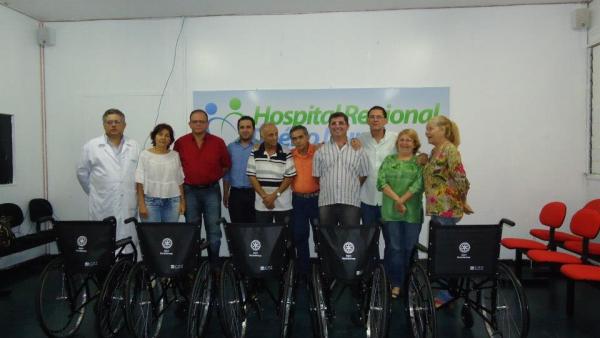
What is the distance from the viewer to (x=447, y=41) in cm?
434

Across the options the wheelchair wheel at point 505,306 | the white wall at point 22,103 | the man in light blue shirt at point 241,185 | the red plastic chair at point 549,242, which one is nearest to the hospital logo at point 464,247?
the wheelchair wheel at point 505,306

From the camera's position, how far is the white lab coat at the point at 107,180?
3.28 metres

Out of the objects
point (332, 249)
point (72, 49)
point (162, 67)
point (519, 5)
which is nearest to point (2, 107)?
point (72, 49)

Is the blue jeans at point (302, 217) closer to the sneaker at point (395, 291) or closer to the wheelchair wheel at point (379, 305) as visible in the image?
the sneaker at point (395, 291)

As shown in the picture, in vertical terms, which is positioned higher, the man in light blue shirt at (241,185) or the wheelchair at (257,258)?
the man in light blue shirt at (241,185)

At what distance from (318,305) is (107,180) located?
217cm

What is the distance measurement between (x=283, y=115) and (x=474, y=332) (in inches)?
113

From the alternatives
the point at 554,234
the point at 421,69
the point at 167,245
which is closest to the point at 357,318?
the point at 167,245

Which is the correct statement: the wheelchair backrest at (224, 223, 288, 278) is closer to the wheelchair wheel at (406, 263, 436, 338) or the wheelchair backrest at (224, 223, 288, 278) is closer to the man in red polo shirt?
the wheelchair wheel at (406, 263, 436, 338)

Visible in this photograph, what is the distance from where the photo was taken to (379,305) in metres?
2.23

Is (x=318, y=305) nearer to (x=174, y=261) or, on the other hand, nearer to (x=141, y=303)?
(x=174, y=261)

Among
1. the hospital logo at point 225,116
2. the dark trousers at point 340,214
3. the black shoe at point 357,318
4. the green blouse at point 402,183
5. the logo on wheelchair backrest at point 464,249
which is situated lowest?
the black shoe at point 357,318

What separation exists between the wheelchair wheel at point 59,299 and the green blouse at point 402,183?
229 cm

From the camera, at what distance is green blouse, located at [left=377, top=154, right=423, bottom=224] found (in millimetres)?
3006
